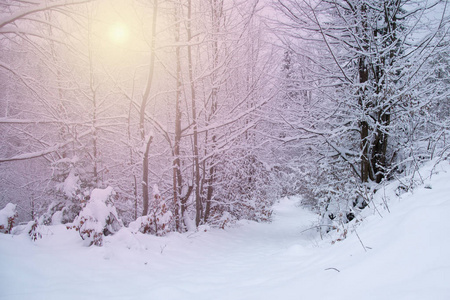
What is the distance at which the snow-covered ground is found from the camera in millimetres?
1445

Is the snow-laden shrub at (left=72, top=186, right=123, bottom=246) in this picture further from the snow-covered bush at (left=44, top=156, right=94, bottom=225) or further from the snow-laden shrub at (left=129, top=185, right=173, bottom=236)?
the snow-covered bush at (left=44, top=156, right=94, bottom=225)

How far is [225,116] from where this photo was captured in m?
7.16

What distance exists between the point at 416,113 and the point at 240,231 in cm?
600

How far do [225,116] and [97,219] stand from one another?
450 centimetres

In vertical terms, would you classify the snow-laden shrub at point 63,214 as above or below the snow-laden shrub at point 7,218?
below

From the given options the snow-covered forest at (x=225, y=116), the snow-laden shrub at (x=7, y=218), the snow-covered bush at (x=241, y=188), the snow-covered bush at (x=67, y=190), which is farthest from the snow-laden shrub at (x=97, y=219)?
the snow-covered bush at (x=241, y=188)

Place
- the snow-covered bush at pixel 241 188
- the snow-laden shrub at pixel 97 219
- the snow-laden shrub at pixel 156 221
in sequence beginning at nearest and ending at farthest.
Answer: the snow-laden shrub at pixel 97 219
the snow-laden shrub at pixel 156 221
the snow-covered bush at pixel 241 188

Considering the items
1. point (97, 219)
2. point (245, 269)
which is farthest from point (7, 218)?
point (245, 269)

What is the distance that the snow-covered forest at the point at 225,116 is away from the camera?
11.4 feet

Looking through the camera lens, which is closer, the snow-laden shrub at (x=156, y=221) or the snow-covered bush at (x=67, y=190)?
the snow-laden shrub at (x=156, y=221)

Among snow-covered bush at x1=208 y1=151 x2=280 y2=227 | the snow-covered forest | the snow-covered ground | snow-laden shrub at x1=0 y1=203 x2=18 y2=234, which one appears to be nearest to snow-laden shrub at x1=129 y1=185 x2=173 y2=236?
the snow-covered forest

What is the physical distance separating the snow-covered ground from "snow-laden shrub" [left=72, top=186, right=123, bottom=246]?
165 millimetres

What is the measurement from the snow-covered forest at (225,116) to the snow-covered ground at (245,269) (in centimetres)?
4

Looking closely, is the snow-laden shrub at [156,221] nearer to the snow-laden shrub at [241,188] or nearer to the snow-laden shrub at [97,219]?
the snow-laden shrub at [97,219]
